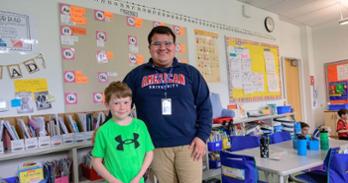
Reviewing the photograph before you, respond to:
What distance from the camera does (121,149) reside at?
4.50 feet

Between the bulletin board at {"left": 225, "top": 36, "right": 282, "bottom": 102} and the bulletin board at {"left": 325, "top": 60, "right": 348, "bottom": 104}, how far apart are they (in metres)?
2.45

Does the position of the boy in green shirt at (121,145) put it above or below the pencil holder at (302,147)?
above

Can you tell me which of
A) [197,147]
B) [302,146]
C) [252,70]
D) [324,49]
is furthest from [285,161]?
[324,49]

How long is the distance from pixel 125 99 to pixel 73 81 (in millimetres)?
1426

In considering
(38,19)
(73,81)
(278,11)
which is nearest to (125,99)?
(73,81)

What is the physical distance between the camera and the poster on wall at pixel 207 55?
3881 mm

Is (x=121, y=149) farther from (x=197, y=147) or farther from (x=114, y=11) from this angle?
(x=114, y=11)

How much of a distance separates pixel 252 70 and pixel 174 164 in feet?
11.7

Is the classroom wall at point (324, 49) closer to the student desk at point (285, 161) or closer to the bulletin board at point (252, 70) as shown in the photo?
the bulletin board at point (252, 70)

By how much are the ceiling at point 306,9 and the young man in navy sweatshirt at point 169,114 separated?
368 centimetres

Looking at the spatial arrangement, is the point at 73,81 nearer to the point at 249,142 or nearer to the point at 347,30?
the point at 249,142

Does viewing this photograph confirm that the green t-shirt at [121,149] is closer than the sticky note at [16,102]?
Yes

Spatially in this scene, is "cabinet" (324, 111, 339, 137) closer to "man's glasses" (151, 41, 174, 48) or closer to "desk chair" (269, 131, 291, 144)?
"desk chair" (269, 131, 291, 144)

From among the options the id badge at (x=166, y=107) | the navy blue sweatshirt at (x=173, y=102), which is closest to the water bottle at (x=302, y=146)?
the navy blue sweatshirt at (x=173, y=102)
